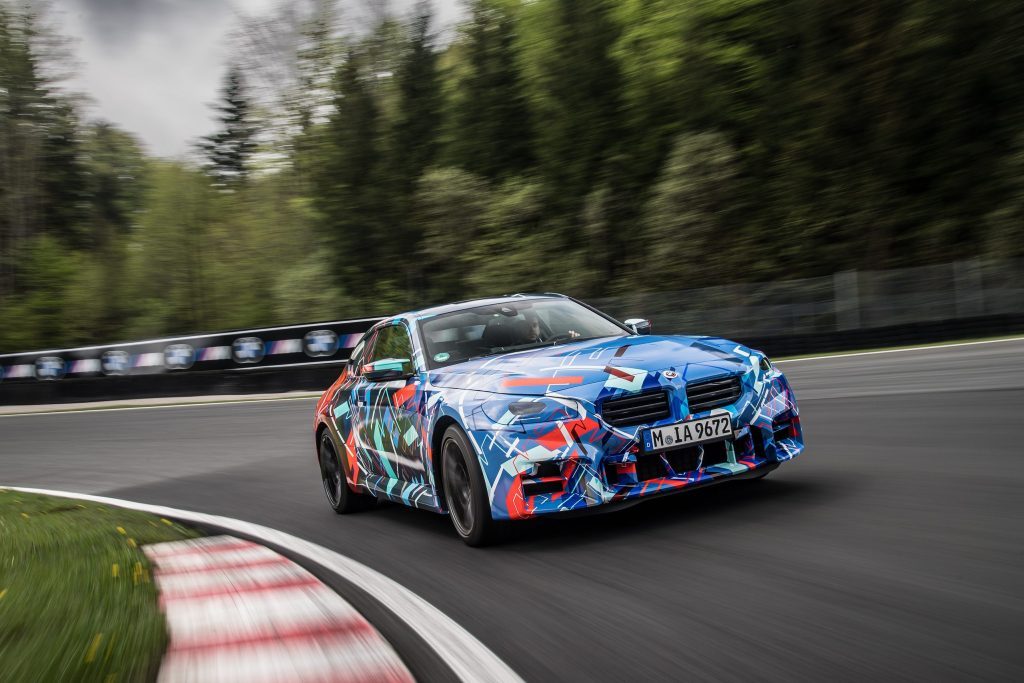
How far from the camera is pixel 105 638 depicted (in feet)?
15.3

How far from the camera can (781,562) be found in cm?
493

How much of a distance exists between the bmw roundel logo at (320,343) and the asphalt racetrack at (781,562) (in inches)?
479

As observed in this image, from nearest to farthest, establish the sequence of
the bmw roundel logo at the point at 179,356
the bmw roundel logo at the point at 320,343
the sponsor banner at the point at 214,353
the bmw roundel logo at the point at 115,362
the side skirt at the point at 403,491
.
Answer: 1. the side skirt at the point at 403,491
2. the bmw roundel logo at the point at 320,343
3. the sponsor banner at the point at 214,353
4. the bmw roundel logo at the point at 179,356
5. the bmw roundel logo at the point at 115,362

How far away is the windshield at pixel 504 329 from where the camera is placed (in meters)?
7.22

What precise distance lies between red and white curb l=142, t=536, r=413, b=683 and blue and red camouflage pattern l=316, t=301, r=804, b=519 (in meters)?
1.11

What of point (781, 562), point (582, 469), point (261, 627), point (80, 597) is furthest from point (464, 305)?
point (781, 562)

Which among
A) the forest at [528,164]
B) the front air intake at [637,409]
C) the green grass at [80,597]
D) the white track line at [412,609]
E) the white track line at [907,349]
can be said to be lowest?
the white track line at [412,609]

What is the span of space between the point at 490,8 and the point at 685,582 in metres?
40.7

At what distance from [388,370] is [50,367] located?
23356mm

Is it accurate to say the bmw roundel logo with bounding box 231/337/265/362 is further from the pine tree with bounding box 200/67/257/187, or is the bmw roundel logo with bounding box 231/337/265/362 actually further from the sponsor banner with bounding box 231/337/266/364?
the pine tree with bounding box 200/67/257/187

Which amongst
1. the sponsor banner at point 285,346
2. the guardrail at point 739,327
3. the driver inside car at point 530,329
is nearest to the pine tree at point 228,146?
the guardrail at point 739,327

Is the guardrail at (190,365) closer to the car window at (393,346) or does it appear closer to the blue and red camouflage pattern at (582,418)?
the car window at (393,346)

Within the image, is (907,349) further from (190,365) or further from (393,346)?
(190,365)

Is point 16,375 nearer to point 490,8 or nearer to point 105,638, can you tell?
point 490,8
